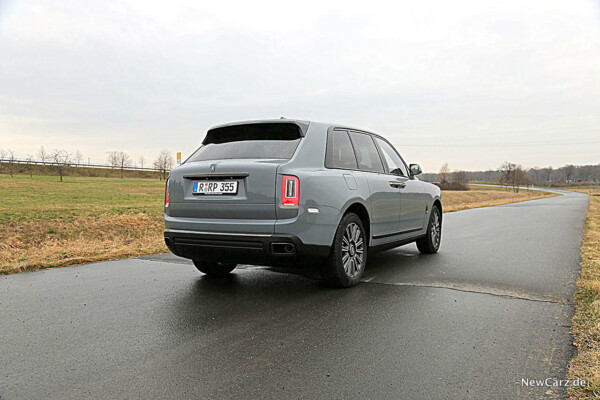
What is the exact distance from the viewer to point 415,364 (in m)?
2.91

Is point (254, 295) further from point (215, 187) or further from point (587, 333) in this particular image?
point (587, 333)

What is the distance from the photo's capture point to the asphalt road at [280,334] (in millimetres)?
2598

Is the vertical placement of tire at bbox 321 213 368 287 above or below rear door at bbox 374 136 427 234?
below

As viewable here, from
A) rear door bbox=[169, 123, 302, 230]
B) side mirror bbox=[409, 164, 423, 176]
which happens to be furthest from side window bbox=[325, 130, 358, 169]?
side mirror bbox=[409, 164, 423, 176]

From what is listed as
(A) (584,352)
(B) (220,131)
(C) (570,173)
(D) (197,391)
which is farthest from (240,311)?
(C) (570,173)

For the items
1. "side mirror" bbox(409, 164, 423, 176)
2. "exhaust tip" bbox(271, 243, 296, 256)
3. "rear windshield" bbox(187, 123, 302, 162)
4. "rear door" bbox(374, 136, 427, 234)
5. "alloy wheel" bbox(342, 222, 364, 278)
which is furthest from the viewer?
"side mirror" bbox(409, 164, 423, 176)

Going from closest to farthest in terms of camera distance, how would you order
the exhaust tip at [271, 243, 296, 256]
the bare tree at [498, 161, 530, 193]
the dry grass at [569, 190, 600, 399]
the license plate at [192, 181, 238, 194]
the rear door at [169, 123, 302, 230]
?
the dry grass at [569, 190, 600, 399]
the exhaust tip at [271, 243, 296, 256]
the rear door at [169, 123, 302, 230]
the license plate at [192, 181, 238, 194]
the bare tree at [498, 161, 530, 193]

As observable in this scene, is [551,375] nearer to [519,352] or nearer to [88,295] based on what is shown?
[519,352]

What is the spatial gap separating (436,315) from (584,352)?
119 centimetres

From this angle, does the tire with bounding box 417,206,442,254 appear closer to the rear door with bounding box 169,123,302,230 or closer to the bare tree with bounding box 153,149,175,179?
the rear door with bounding box 169,123,302,230

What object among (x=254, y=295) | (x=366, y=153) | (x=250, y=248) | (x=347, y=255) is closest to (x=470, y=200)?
(x=366, y=153)

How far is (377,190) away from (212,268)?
2.30 meters

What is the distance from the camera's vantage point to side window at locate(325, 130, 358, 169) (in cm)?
501

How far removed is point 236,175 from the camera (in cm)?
452
